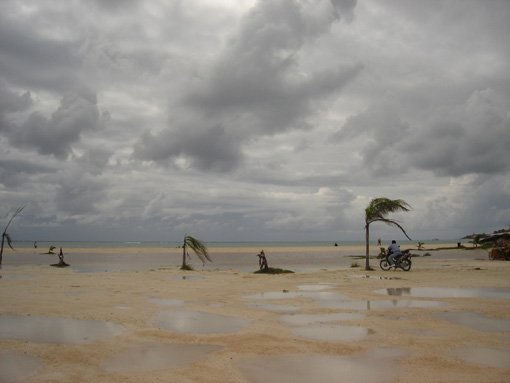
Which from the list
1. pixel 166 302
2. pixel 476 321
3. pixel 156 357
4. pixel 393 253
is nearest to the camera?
pixel 156 357

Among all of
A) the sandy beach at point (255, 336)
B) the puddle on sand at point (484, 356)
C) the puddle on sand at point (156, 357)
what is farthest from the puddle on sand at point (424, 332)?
the puddle on sand at point (156, 357)

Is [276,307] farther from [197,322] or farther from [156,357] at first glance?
[156,357]

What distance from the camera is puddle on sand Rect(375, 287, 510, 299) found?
1563cm

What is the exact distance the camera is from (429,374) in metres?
6.65

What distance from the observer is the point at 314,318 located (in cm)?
1148

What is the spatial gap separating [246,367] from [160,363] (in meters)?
1.46

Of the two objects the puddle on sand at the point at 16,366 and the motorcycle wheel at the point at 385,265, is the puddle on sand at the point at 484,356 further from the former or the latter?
the motorcycle wheel at the point at 385,265

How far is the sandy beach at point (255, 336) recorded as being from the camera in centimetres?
679

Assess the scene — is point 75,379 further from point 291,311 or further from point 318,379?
point 291,311

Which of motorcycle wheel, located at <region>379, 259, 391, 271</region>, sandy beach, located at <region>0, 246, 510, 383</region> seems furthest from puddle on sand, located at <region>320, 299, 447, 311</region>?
motorcycle wheel, located at <region>379, 259, 391, 271</region>

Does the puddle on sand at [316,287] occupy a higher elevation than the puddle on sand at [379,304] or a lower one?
lower

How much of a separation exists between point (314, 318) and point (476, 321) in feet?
13.3

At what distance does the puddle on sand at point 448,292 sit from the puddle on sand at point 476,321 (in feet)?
12.4

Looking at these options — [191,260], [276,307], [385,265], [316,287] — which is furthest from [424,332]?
[191,260]
